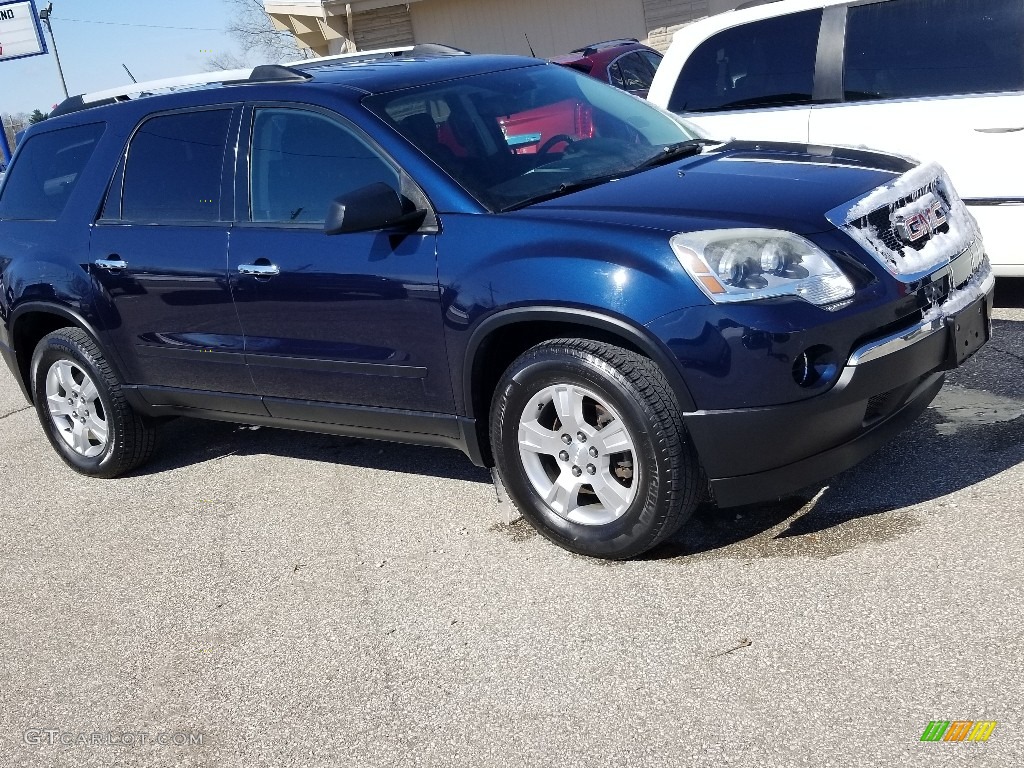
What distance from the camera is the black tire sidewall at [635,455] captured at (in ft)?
11.9

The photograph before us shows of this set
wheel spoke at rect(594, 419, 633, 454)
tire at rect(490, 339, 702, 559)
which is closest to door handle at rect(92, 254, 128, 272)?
tire at rect(490, 339, 702, 559)

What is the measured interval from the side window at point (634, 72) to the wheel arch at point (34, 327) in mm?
7914

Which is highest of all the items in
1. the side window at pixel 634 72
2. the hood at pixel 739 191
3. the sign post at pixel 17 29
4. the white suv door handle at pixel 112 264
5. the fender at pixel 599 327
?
the sign post at pixel 17 29

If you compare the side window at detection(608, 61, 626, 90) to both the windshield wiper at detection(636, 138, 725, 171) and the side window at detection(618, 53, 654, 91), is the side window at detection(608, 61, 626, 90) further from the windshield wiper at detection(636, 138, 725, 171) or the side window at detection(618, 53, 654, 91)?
the windshield wiper at detection(636, 138, 725, 171)

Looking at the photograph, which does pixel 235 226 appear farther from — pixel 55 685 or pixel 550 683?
pixel 550 683

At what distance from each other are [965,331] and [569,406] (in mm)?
1391

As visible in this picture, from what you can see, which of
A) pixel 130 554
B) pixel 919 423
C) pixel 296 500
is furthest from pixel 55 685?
pixel 919 423

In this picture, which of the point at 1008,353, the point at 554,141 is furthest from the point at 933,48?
the point at 554,141

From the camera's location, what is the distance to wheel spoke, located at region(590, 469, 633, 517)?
12.5ft

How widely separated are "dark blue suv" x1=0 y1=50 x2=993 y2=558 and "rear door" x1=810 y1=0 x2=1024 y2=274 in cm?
159

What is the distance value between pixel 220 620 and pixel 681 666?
1.73m

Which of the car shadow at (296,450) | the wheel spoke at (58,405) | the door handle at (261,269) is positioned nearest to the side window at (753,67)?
the car shadow at (296,450)

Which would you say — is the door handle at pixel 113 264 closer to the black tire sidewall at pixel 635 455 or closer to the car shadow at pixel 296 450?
the car shadow at pixel 296 450

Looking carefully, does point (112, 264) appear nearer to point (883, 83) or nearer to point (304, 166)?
point (304, 166)
